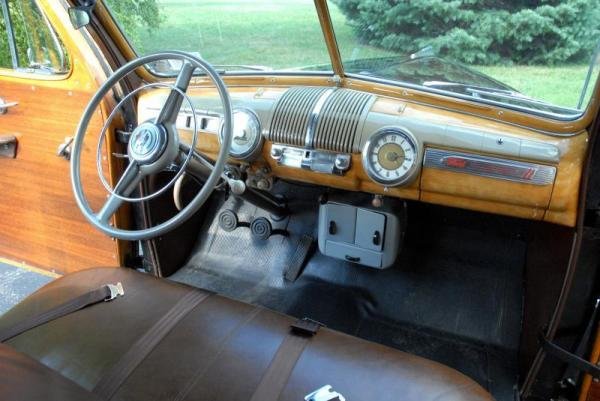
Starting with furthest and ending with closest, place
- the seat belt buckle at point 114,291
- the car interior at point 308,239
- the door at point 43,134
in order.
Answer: the door at point 43,134 < the seat belt buckle at point 114,291 < the car interior at point 308,239

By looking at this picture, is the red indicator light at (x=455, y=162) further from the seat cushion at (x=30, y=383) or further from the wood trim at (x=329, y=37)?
the seat cushion at (x=30, y=383)

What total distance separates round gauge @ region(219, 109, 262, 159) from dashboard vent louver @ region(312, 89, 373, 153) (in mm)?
239

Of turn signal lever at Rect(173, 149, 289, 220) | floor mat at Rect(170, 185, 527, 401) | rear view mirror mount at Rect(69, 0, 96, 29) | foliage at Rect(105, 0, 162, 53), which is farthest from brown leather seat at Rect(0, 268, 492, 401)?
foliage at Rect(105, 0, 162, 53)

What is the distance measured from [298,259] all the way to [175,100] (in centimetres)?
115

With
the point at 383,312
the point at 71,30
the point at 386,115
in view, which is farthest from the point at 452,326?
the point at 71,30

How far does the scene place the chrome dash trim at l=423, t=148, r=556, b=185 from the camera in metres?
1.59

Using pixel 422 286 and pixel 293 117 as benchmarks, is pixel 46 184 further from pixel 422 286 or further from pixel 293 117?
pixel 422 286

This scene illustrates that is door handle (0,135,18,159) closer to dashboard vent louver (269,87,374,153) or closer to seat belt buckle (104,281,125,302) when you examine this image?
seat belt buckle (104,281,125,302)

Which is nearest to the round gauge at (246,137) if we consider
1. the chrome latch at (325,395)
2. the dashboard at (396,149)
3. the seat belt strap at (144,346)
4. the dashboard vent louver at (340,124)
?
the dashboard at (396,149)

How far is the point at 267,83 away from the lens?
2.20m

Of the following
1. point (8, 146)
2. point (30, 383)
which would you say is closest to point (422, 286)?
point (30, 383)

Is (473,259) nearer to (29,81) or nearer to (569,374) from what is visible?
(569,374)

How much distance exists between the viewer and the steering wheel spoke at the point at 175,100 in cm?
159

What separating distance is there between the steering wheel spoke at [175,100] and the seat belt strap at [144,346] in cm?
58
